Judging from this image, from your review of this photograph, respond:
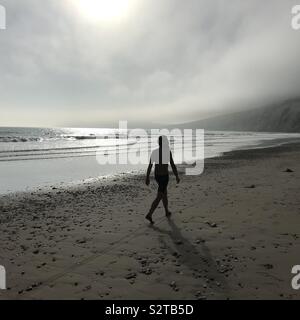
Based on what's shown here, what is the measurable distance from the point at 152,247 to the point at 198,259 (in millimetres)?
1228

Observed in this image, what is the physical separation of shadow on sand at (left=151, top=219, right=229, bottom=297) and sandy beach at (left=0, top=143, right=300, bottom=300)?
0.02 meters

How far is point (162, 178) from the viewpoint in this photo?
9.21m

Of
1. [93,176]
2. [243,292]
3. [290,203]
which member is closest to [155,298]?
[243,292]

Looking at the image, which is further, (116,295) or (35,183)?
(35,183)

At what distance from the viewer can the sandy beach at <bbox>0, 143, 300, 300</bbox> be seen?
5.25 meters

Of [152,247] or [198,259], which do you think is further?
[152,247]

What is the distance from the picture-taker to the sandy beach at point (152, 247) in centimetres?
525

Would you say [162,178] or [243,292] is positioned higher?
[162,178]

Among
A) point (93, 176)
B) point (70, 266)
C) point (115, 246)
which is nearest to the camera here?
point (70, 266)

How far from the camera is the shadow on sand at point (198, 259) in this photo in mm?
5297

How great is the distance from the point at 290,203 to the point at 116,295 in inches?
296

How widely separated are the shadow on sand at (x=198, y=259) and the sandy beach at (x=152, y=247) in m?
0.02

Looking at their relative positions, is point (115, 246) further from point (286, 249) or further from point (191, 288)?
point (286, 249)

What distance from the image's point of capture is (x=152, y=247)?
711 cm
